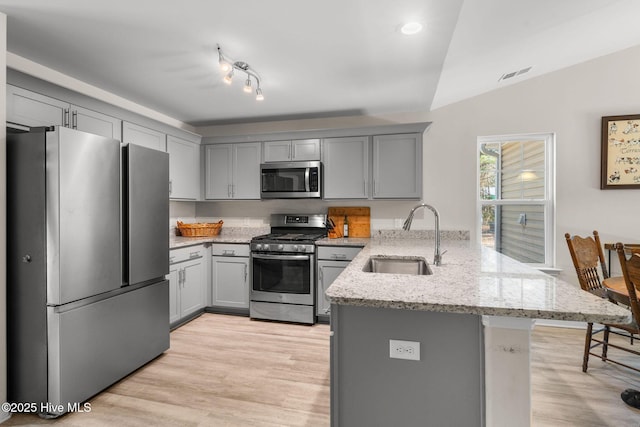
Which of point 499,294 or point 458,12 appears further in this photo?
point 458,12

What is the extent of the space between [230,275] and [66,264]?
6.22 feet

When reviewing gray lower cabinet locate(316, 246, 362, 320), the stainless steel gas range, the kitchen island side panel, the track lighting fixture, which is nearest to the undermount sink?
the kitchen island side panel

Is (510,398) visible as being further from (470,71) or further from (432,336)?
(470,71)

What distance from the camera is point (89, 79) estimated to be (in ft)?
9.02

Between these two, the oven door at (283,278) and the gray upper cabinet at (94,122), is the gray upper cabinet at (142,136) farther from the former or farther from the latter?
the oven door at (283,278)

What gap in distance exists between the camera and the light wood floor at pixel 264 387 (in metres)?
1.89

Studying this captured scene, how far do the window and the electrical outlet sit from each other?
8.92 ft

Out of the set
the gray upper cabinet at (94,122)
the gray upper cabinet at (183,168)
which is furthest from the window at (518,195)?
the gray upper cabinet at (94,122)

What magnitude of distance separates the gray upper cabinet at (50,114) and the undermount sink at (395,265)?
2492mm

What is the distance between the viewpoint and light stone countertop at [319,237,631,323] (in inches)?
42.3

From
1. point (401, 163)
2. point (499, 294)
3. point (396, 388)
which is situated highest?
point (401, 163)

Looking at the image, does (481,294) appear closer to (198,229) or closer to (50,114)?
(50,114)

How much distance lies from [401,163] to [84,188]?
284 centimetres

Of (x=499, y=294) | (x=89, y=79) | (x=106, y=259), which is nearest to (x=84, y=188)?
(x=106, y=259)
